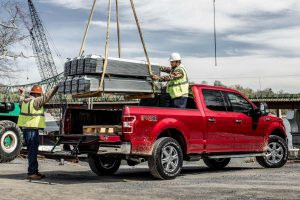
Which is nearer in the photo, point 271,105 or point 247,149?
point 247,149

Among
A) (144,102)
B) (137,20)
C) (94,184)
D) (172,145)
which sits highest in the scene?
(137,20)

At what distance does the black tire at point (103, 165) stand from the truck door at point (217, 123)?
2161 mm

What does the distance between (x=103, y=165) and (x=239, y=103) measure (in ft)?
10.9

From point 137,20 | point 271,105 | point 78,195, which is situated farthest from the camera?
point 271,105

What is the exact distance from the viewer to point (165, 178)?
915 cm

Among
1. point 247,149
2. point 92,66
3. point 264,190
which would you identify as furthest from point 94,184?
point 247,149

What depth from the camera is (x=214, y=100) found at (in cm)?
1052

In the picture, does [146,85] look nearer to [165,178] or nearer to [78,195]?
[165,178]

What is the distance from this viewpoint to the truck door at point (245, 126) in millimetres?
10734

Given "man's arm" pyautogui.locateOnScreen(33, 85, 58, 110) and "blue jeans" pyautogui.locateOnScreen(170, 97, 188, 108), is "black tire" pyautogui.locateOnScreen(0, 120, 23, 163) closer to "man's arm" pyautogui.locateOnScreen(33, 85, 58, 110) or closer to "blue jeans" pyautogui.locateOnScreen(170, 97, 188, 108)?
"man's arm" pyautogui.locateOnScreen(33, 85, 58, 110)

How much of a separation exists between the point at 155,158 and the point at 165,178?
474mm

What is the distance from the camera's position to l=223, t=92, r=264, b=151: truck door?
10.7m

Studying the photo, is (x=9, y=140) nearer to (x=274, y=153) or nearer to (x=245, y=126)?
(x=245, y=126)

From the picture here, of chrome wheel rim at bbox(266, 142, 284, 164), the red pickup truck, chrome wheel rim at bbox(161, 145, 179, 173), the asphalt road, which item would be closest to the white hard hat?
the red pickup truck
